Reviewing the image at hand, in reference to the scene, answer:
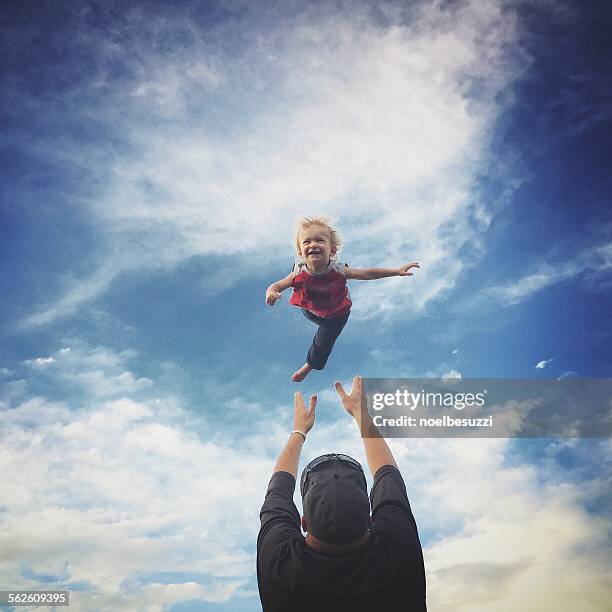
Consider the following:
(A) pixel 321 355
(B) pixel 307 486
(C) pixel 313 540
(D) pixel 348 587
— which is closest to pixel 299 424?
(B) pixel 307 486

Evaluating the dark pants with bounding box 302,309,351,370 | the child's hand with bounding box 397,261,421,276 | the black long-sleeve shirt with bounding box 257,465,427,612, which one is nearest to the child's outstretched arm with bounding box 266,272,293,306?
the dark pants with bounding box 302,309,351,370

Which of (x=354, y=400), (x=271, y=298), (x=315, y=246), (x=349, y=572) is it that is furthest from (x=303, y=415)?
(x=315, y=246)

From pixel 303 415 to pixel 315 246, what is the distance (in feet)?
13.3

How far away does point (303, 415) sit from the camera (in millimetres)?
3559

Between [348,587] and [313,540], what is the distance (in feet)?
0.92

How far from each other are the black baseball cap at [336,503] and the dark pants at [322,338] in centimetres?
527

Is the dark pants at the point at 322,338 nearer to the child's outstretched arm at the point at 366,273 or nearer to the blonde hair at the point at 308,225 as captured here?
the child's outstretched arm at the point at 366,273

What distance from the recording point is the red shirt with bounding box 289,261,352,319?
754cm

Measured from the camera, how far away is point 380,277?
7586 mm

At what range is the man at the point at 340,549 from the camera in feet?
8.11

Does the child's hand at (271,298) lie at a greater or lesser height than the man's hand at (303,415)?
greater

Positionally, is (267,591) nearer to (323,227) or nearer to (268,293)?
(268,293)

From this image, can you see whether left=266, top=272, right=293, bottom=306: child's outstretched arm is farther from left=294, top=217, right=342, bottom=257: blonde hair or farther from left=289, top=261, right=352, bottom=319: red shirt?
left=294, top=217, right=342, bottom=257: blonde hair

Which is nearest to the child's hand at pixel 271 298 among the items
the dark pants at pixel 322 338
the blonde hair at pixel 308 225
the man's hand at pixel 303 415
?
the blonde hair at pixel 308 225
